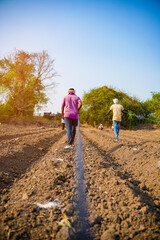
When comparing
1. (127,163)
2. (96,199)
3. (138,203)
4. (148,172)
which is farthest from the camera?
(127,163)

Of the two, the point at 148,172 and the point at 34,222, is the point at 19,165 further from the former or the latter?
the point at 148,172

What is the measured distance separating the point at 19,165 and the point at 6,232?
2346mm

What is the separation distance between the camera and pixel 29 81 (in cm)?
1772

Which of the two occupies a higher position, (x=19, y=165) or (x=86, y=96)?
(x=86, y=96)

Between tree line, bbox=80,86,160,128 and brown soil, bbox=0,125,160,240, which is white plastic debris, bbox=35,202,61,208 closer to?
brown soil, bbox=0,125,160,240

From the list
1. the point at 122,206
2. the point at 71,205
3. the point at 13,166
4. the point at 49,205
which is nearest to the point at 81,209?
the point at 71,205

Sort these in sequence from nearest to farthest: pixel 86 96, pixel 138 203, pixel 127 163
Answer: pixel 138 203 → pixel 127 163 → pixel 86 96

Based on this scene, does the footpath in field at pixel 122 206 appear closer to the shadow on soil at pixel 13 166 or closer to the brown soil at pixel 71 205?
the brown soil at pixel 71 205

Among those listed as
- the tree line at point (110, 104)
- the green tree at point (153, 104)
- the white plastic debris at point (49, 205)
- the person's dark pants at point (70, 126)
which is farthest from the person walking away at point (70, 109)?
the green tree at point (153, 104)

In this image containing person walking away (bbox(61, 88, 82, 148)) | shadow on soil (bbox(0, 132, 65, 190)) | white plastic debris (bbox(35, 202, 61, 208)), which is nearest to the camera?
white plastic debris (bbox(35, 202, 61, 208))

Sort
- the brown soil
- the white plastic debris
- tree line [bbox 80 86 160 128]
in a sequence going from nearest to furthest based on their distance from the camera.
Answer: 1. the brown soil
2. the white plastic debris
3. tree line [bbox 80 86 160 128]

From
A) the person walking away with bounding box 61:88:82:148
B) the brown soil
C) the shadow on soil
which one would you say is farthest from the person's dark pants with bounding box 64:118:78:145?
the brown soil

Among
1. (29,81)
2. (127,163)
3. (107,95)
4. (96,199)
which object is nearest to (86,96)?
(107,95)

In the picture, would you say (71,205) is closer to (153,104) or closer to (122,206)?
(122,206)
